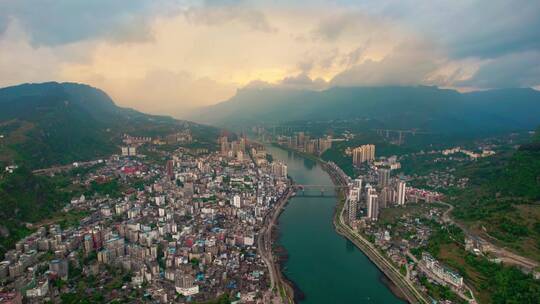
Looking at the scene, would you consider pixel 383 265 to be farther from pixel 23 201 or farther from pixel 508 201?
pixel 23 201

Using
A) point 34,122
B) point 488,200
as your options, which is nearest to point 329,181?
point 488,200

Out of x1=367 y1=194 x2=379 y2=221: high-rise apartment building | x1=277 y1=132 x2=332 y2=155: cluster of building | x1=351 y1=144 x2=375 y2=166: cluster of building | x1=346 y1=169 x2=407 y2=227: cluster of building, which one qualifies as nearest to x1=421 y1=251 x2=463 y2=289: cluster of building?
x1=346 y1=169 x2=407 y2=227: cluster of building

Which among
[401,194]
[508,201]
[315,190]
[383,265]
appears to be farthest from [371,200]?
[315,190]

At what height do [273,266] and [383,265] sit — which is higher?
[273,266]

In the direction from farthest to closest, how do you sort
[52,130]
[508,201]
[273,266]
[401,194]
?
[52,130]
[401,194]
[508,201]
[273,266]

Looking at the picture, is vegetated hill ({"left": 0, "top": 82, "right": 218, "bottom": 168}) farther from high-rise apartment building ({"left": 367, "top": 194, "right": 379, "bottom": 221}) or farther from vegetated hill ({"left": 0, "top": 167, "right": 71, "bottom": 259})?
high-rise apartment building ({"left": 367, "top": 194, "right": 379, "bottom": 221})

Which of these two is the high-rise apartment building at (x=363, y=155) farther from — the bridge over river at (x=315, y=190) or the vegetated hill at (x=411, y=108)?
the vegetated hill at (x=411, y=108)
